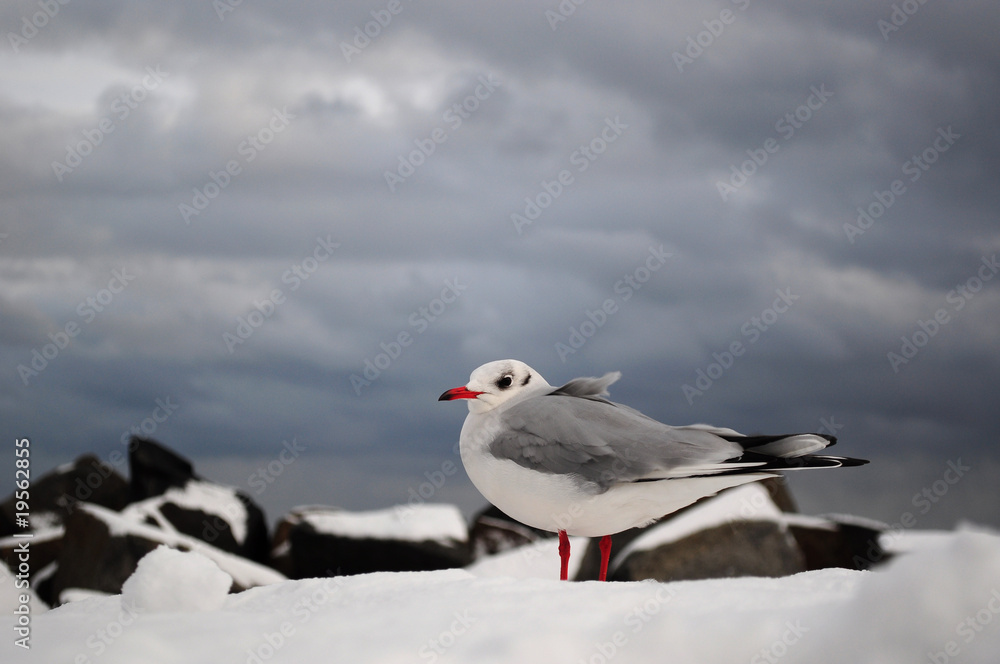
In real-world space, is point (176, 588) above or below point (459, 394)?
below

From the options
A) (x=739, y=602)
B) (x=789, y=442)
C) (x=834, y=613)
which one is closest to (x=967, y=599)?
(x=834, y=613)

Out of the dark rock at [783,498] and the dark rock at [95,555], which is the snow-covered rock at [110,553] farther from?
the dark rock at [783,498]

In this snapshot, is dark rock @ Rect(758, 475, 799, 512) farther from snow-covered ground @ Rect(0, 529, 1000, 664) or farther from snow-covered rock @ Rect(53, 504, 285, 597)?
snow-covered ground @ Rect(0, 529, 1000, 664)

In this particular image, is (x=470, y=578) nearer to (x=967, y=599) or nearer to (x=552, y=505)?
(x=552, y=505)

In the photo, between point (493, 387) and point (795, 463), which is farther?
point (493, 387)

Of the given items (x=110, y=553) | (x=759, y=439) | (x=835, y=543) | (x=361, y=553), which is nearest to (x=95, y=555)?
(x=110, y=553)

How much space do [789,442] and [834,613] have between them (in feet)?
5.06

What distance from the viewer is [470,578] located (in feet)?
12.0

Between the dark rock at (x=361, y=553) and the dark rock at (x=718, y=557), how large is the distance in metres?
2.39

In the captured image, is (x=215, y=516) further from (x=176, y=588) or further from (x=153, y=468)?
(x=176, y=588)

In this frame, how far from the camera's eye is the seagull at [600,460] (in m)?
4.20

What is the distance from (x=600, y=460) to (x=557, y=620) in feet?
4.92

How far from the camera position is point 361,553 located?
10516mm

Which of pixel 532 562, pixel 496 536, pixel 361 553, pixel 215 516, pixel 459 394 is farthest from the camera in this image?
pixel 496 536
